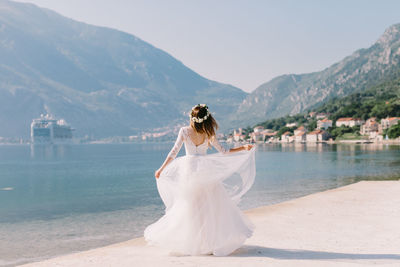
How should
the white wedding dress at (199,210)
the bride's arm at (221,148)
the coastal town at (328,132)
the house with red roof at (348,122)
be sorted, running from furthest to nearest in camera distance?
the house with red roof at (348,122), the coastal town at (328,132), the bride's arm at (221,148), the white wedding dress at (199,210)

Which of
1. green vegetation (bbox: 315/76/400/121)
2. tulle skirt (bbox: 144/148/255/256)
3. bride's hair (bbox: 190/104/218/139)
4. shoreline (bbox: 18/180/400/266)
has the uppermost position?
green vegetation (bbox: 315/76/400/121)

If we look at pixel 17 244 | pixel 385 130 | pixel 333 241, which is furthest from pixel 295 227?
pixel 385 130

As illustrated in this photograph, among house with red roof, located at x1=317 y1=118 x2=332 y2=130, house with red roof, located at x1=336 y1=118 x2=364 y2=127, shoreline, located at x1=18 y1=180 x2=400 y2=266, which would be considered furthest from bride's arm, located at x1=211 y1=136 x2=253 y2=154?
house with red roof, located at x1=317 y1=118 x2=332 y2=130

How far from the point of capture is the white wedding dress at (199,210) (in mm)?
6453

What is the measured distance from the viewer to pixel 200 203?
652 centimetres

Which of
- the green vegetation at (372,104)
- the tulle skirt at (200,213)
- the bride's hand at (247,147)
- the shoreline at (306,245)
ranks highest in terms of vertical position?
the green vegetation at (372,104)

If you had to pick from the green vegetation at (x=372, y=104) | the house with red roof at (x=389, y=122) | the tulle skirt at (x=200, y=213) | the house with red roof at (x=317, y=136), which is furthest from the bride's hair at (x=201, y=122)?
the house with red roof at (x=317, y=136)

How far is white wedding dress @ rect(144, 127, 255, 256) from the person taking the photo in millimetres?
6453

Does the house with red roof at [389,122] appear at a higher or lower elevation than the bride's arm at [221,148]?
higher

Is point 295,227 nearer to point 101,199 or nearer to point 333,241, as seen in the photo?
point 333,241

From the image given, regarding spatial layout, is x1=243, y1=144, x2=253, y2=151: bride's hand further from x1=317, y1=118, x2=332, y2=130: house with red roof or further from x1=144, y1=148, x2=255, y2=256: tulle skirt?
x1=317, y1=118, x2=332, y2=130: house with red roof

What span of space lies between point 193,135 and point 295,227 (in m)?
4.35

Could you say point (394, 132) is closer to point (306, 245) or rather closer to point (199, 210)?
point (306, 245)

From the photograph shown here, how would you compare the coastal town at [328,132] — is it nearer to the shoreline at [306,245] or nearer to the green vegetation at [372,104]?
the green vegetation at [372,104]
